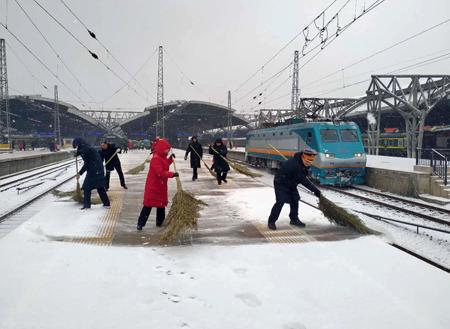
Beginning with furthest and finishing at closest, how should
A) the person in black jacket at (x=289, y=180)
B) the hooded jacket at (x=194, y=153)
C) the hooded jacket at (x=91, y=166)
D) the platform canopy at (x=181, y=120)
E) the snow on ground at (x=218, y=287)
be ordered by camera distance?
the platform canopy at (x=181, y=120) → the hooded jacket at (x=194, y=153) → the hooded jacket at (x=91, y=166) → the person in black jacket at (x=289, y=180) → the snow on ground at (x=218, y=287)

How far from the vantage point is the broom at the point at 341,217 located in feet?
22.8

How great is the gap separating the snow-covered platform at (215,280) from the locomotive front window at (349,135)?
985cm

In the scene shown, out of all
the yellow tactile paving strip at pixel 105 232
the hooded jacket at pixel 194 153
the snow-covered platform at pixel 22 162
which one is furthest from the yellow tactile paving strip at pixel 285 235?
the snow-covered platform at pixel 22 162

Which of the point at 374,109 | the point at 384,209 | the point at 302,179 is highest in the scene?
the point at 374,109

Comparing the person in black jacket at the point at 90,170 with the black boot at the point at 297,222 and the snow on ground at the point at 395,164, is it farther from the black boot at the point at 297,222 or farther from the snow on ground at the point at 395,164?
the snow on ground at the point at 395,164

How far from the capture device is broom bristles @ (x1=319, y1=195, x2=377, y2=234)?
22.8 feet

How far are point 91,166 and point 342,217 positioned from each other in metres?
5.64

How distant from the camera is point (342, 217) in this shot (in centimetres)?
735

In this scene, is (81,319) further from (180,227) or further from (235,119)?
(235,119)

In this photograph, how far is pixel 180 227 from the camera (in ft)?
21.2

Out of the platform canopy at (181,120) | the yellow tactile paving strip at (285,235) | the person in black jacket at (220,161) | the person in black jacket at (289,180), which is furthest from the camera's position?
the platform canopy at (181,120)

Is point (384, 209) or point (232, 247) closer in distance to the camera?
point (232, 247)

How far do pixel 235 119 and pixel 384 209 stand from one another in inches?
2860

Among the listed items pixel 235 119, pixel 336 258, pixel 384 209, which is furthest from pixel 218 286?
pixel 235 119
